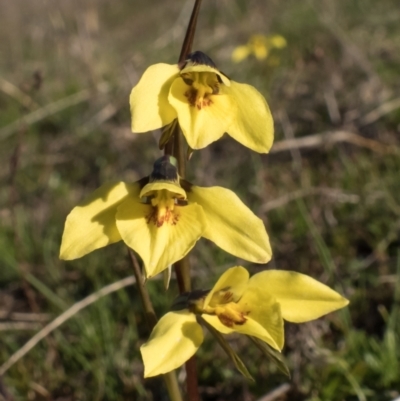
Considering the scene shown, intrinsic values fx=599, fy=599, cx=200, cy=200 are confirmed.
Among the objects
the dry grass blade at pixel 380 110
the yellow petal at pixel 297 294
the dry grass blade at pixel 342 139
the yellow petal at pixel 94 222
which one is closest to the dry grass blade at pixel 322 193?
the dry grass blade at pixel 342 139

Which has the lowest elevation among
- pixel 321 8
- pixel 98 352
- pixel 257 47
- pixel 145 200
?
pixel 98 352

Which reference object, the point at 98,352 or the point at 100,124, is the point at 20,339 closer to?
the point at 98,352

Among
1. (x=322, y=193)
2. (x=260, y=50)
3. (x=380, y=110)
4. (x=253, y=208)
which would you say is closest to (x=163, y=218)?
(x=322, y=193)

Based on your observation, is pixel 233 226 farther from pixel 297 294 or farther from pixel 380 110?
pixel 380 110

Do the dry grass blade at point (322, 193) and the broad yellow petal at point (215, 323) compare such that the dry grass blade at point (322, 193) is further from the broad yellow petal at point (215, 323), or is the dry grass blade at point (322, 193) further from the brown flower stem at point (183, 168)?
the broad yellow petal at point (215, 323)

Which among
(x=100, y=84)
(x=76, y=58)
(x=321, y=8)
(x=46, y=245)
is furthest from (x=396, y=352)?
(x=76, y=58)

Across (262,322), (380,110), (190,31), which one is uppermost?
(190,31)

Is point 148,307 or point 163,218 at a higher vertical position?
point 163,218
